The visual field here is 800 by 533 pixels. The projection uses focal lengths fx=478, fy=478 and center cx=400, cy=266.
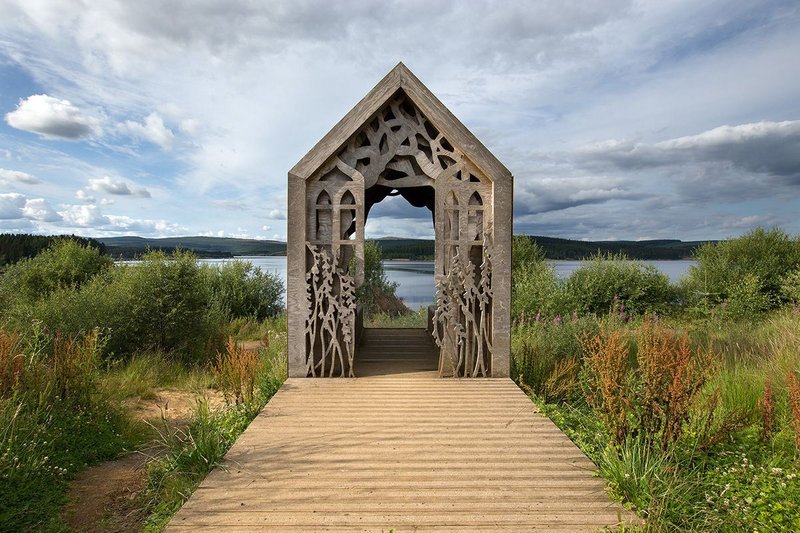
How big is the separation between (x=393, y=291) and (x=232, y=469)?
15790 millimetres

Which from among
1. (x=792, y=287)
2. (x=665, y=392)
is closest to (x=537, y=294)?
(x=792, y=287)

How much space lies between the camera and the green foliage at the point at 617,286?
49.3 feet

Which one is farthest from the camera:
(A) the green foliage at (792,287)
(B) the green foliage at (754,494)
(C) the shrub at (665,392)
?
(A) the green foliage at (792,287)

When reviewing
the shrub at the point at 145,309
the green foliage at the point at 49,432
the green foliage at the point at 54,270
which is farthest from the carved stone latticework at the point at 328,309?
the green foliage at the point at 54,270

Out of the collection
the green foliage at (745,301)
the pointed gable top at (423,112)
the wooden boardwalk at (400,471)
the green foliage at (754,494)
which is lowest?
the green foliage at (754,494)

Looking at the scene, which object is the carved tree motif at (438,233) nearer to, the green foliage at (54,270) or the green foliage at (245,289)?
the green foliage at (245,289)

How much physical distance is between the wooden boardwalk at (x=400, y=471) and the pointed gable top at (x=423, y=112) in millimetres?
2791

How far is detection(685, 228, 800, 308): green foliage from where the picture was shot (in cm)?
1623

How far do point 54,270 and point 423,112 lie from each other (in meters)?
12.9

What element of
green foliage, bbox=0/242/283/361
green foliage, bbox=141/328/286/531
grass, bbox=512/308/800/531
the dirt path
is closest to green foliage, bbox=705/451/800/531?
grass, bbox=512/308/800/531

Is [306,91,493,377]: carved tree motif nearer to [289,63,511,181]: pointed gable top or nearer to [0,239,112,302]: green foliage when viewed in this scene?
[289,63,511,181]: pointed gable top

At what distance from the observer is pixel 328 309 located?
6137 millimetres

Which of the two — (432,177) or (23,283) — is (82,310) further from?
(432,177)

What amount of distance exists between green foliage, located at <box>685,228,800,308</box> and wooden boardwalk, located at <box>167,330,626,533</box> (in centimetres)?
1388
